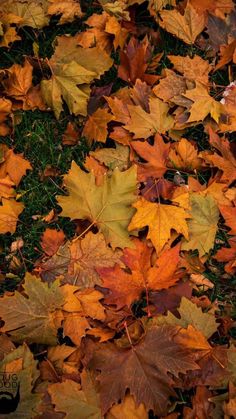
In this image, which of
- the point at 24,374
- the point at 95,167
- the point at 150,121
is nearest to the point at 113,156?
the point at 95,167

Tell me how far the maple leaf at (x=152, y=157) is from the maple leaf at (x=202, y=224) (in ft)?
0.64

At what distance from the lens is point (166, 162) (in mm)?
2170

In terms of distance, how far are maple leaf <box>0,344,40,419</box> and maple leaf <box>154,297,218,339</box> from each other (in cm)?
48

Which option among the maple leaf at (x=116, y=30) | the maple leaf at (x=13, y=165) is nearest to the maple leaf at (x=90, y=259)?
the maple leaf at (x=13, y=165)

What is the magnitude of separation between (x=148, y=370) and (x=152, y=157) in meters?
0.88

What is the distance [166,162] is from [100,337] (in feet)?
2.55

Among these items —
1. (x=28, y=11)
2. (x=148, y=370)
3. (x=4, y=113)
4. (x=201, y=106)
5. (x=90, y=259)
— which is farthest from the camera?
(x=28, y=11)

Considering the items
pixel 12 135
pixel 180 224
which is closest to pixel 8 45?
pixel 12 135

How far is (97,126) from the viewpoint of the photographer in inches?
→ 88.4

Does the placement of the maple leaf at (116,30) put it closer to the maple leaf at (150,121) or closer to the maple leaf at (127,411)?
the maple leaf at (150,121)

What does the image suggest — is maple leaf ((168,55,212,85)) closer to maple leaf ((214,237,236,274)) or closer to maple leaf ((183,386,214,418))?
maple leaf ((214,237,236,274))

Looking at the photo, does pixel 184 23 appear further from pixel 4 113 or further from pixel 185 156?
pixel 4 113

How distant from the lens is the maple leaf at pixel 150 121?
2.18 meters

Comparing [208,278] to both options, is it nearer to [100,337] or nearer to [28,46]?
[100,337]
